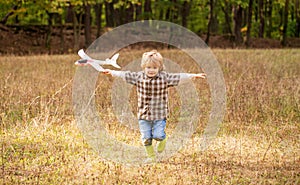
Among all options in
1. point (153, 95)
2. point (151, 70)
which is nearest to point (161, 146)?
point (153, 95)

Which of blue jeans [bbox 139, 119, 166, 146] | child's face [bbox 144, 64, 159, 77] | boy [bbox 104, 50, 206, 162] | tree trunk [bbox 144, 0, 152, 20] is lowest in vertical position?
blue jeans [bbox 139, 119, 166, 146]

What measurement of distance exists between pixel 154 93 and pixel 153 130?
1.41ft

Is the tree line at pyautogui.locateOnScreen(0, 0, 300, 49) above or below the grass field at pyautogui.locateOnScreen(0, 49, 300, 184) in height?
above

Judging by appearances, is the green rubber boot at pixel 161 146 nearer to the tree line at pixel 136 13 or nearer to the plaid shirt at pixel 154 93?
the plaid shirt at pixel 154 93

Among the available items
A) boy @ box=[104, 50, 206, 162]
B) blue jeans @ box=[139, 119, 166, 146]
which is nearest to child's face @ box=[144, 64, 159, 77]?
boy @ box=[104, 50, 206, 162]

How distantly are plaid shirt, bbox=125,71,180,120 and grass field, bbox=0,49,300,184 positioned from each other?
58cm

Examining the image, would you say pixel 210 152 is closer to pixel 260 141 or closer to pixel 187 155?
pixel 187 155

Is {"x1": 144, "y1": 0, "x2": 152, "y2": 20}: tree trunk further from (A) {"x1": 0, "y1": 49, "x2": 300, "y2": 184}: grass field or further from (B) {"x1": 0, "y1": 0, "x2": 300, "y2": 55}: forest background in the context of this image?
(A) {"x1": 0, "y1": 49, "x2": 300, "y2": 184}: grass field

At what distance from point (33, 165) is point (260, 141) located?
3016 millimetres

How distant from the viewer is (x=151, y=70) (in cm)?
608

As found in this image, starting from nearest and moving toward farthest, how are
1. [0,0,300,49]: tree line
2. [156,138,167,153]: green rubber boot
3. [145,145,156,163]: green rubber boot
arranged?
1. [145,145,156,163]: green rubber boot
2. [156,138,167,153]: green rubber boot
3. [0,0,300,49]: tree line

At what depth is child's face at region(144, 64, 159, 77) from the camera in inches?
239

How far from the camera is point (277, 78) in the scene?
13.5m

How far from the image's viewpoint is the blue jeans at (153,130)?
Answer: 20.5ft
